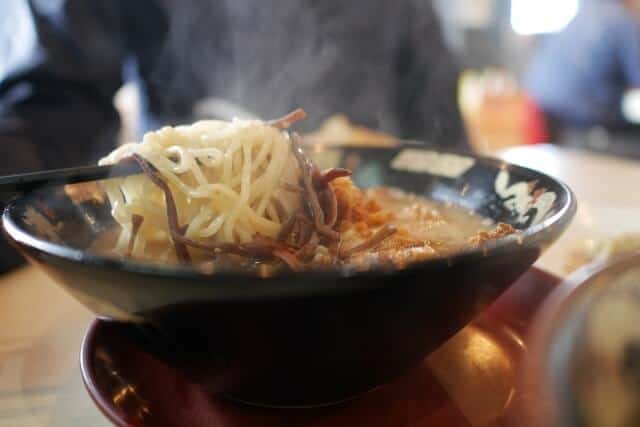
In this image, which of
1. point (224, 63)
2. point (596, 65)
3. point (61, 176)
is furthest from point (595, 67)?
point (61, 176)

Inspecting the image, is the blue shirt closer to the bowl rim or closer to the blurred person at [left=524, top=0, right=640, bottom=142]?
the blurred person at [left=524, top=0, right=640, bottom=142]

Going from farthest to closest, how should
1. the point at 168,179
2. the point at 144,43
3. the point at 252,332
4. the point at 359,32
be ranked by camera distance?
1. the point at 359,32
2. the point at 144,43
3. the point at 168,179
4. the point at 252,332

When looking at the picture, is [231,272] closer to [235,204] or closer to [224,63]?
[235,204]

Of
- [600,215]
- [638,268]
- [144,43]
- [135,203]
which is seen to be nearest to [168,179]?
[135,203]

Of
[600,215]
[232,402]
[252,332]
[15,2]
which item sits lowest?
[600,215]

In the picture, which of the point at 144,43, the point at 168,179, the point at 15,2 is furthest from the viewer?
the point at 144,43

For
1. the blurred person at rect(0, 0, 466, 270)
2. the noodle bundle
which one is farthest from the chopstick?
the blurred person at rect(0, 0, 466, 270)

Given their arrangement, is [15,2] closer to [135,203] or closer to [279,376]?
[135,203]
